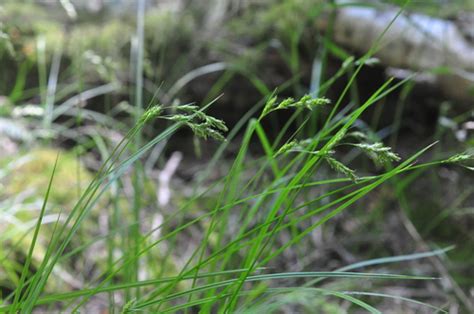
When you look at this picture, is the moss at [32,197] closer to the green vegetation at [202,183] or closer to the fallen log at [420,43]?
the green vegetation at [202,183]

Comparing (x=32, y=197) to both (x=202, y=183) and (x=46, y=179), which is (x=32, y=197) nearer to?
(x=46, y=179)

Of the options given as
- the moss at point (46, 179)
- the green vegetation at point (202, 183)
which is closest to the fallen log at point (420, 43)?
the green vegetation at point (202, 183)

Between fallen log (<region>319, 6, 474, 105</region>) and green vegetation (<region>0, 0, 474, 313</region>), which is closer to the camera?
green vegetation (<region>0, 0, 474, 313</region>)

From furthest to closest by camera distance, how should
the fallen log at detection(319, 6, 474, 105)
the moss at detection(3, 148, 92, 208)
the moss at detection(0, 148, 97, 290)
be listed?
the fallen log at detection(319, 6, 474, 105)
the moss at detection(3, 148, 92, 208)
the moss at detection(0, 148, 97, 290)

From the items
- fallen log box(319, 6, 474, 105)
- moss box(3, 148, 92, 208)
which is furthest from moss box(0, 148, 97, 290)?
fallen log box(319, 6, 474, 105)

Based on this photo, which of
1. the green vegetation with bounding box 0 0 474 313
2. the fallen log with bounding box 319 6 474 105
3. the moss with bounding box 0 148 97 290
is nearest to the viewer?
the green vegetation with bounding box 0 0 474 313

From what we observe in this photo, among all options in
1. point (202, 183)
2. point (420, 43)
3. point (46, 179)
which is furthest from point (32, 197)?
point (420, 43)

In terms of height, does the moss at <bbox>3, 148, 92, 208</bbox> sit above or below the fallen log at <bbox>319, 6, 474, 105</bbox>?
above

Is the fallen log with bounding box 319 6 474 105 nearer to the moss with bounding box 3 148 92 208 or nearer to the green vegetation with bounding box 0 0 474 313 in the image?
the green vegetation with bounding box 0 0 474 313
